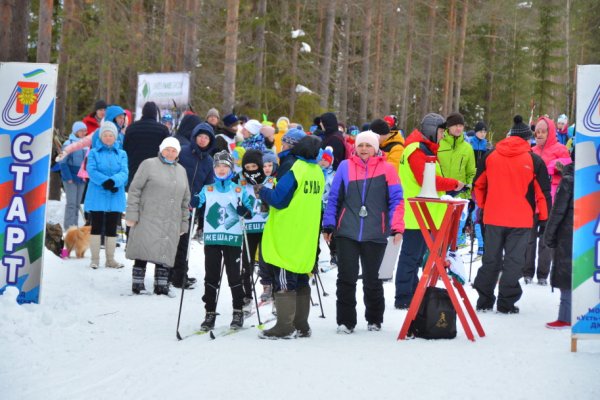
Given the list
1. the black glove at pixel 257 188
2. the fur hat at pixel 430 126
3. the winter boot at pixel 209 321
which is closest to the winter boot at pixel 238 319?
the winter boot at pixel 209 321

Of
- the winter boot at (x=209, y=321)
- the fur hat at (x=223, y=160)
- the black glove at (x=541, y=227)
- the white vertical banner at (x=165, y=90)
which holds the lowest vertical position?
the winter boot at (x=209, y=321)


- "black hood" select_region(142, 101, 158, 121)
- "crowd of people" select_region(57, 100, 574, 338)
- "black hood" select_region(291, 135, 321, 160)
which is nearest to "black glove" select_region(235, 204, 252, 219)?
"crowd of people" select_region(57, 100, 574, 338)

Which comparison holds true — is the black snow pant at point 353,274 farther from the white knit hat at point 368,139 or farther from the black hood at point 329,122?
the black hood at point 329,122

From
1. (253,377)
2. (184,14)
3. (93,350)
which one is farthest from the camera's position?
(184,14)

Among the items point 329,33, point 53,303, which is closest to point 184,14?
point 329,33

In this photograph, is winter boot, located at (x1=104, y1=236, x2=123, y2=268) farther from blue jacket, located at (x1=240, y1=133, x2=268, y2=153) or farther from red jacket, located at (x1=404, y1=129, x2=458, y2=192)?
red jacket, located at (x1=404, y1=129, x2=458, y2=192)

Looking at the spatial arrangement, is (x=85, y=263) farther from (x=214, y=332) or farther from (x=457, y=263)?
(x=457, y=263)

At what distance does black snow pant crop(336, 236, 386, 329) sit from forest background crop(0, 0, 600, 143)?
440 inches

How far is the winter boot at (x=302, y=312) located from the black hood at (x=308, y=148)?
1.21 metres

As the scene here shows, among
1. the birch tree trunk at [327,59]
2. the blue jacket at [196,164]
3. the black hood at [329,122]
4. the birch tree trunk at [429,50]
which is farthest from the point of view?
the birch tree trunk at [429,50]

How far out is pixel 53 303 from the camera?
808 centimetres

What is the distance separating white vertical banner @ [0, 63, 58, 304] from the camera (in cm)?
754

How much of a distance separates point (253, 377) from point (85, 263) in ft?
19.4

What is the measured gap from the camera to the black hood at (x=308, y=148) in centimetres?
706
